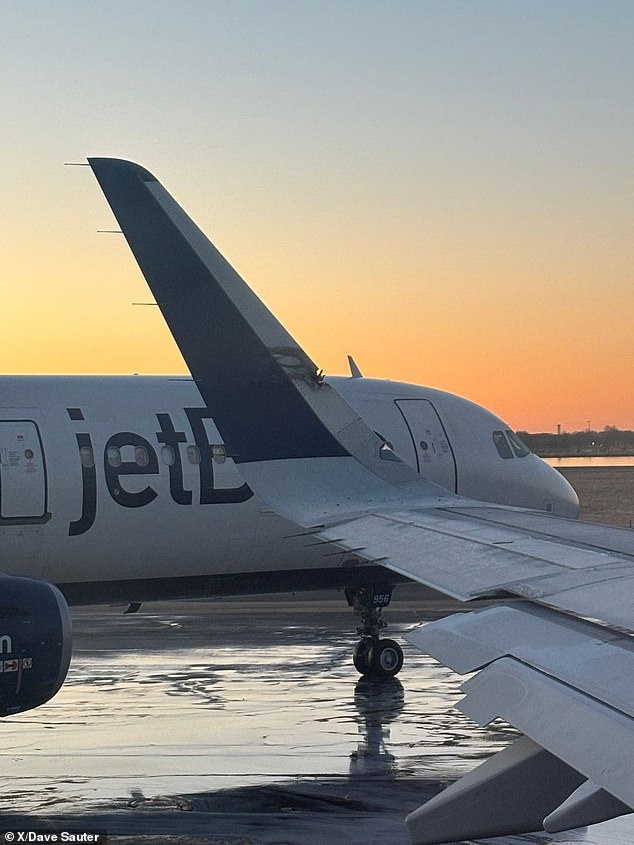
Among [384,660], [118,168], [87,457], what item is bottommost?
[384,660]

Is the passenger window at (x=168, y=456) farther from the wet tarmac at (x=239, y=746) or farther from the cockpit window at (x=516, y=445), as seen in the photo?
the cockpit window at (x=516, y=445)

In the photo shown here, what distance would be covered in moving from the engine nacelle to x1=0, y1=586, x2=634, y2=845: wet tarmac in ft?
4.28

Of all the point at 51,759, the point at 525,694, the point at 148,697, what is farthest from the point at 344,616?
the point at 525,694

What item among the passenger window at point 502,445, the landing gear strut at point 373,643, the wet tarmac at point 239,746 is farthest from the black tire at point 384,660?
the passenger window at point 502,445

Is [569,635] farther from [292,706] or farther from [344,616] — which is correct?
[344,616]

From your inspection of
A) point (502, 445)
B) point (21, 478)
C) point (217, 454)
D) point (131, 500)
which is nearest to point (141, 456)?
point (131, 500)

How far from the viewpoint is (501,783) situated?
440 centimetres

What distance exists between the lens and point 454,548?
19.6ft

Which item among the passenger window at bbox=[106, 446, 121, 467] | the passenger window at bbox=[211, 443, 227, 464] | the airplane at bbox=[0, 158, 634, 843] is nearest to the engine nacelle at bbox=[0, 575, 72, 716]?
the airplane at bbox=[0, 158, 634, 843]

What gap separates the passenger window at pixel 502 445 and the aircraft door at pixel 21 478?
7646 millimetres

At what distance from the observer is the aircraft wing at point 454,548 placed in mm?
4031

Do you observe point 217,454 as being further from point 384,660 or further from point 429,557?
point 429,557

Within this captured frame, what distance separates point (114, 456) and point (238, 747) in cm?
475

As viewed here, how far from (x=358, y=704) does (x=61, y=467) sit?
4893 mm
